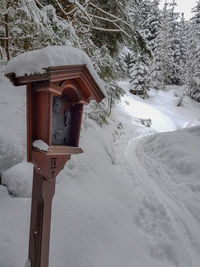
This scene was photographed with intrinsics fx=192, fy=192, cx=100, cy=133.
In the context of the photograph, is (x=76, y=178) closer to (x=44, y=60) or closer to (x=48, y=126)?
(x=48, y=126)

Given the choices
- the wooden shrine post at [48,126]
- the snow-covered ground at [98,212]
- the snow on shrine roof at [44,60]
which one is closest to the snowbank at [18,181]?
the snow-covered ground at [98,212]

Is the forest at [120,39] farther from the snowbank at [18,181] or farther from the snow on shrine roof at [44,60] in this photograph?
the snowbank at [18,181]

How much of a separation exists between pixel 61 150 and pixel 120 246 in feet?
7.14

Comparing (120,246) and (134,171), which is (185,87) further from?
(120,246)

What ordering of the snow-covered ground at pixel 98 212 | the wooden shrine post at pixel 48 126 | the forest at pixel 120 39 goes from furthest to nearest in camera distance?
the forest at pixel 120 39 < the snow-covered ground at pixel 98 212 < the wooden shrine post at pixel 48 126

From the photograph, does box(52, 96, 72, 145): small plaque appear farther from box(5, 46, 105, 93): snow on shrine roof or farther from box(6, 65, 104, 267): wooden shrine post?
box(5, 46, 105, 93): snow on shrine roof

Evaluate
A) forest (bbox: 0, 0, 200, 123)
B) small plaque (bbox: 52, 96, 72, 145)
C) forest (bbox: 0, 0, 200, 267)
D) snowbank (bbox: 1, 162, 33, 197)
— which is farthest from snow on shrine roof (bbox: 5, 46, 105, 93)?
forest (bbox: 0, 0, 200, 123)

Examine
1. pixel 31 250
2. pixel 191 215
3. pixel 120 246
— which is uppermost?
pixel 31 250

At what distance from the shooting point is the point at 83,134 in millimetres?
6234

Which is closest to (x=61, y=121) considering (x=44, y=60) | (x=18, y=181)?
(x=44, y=60)

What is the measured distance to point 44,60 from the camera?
4.83 feet

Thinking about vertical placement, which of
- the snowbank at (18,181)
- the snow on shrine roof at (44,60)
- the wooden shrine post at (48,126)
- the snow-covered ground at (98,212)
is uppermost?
the snow on shrine roof at (44,60)

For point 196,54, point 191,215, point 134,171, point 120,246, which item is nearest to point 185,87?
point 196,54

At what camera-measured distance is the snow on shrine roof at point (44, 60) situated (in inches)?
58.1
